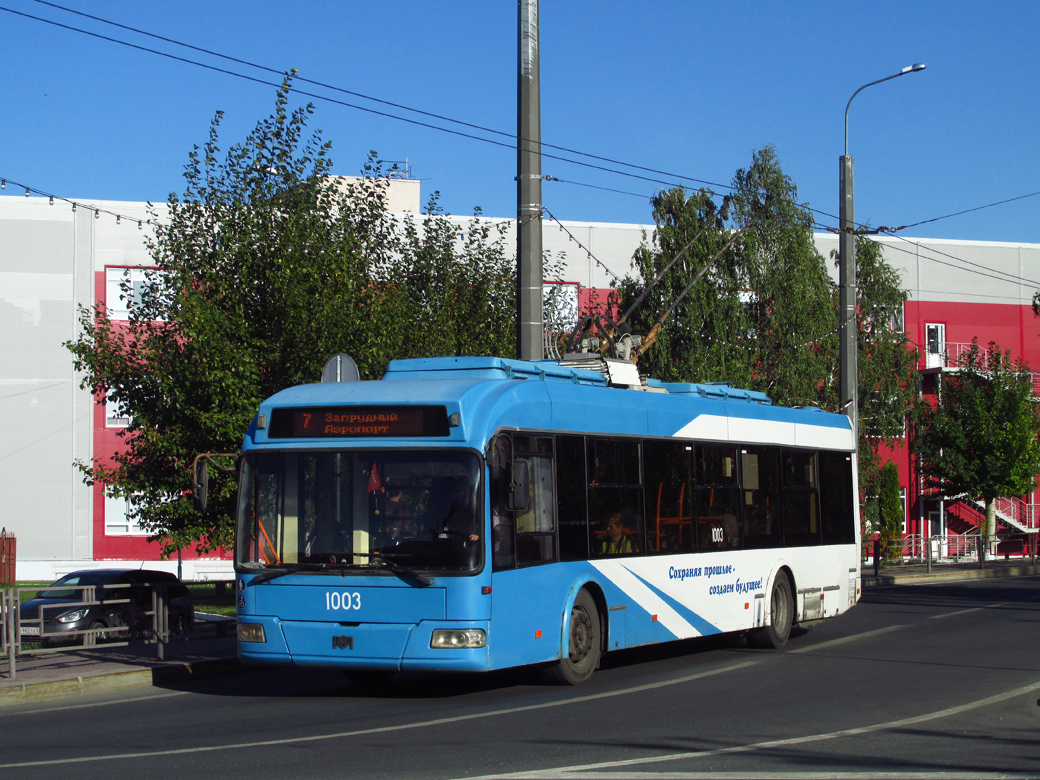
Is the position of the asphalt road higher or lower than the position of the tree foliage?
lower

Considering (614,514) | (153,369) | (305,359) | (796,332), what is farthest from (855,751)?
(796,332)

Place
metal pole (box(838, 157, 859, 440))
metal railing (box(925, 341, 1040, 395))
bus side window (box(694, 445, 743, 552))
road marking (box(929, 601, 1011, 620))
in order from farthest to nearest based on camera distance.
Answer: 1. metal railing (box(925, 341, 1040, 395))
2. metal pole (box(838, 157, 859, 440))
3. road marking (box(929, 601, 1011, 620))
4. bus side window (box(694, 445, 743, 552))

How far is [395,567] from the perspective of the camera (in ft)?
33.5

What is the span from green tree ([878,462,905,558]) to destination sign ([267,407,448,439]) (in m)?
35.1

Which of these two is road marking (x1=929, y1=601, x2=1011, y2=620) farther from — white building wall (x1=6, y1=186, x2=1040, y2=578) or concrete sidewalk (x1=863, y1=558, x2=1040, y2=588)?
white building wall (x1=6, y1=186, x2=1040, y2=578)

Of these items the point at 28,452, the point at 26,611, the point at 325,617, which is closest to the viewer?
the point at 325,617

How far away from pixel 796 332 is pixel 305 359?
843 inches

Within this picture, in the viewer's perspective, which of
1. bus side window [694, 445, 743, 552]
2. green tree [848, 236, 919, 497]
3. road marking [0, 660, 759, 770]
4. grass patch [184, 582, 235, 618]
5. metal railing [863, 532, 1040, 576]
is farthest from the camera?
metal railing [863, 532, 1040, 576]

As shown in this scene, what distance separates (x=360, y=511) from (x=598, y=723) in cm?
272

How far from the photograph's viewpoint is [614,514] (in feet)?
40.1

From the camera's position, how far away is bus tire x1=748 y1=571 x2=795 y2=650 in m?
15.2

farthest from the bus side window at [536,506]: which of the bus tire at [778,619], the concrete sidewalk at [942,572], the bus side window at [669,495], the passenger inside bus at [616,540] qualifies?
the concrete sidewalk at [942,572]

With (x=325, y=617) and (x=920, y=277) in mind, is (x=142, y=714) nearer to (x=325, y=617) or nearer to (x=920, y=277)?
(x=325, y=617)

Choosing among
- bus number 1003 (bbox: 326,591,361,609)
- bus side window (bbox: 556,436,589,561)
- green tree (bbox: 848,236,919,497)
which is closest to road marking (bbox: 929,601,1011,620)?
bus side window (bbox: 556,436,589,561)
